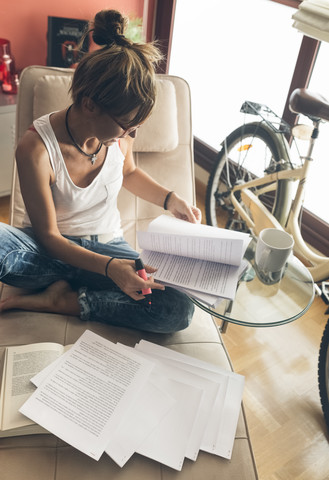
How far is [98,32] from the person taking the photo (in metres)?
1.03

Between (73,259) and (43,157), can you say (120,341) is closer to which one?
(73,259)

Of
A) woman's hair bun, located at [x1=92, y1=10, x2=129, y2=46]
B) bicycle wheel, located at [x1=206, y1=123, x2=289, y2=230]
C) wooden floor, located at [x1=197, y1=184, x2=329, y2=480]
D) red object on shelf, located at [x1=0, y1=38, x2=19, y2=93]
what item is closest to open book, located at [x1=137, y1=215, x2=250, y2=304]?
woman's hair bun, located at [x1=92, y1=10, x2=129, y2=46]

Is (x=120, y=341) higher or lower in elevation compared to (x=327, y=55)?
lower

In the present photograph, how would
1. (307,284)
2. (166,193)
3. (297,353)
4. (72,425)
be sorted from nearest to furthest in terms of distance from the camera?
(72,425) → (307,284) → (166,193) → (297,353)

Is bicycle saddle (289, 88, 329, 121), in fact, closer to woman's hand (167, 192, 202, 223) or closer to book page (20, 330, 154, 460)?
woman's hand (167, 192, 202, 223)

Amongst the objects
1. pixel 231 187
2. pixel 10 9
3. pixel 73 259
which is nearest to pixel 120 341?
pixel 73 259

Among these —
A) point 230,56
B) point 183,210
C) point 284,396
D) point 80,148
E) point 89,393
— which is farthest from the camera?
point 230,56

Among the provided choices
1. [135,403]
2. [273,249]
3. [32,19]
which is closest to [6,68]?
[32,19]

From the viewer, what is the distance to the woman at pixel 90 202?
0.98 meters

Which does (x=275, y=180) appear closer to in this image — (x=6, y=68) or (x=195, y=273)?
(x=195, y=273)

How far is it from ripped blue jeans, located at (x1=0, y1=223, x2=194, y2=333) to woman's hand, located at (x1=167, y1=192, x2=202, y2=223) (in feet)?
0.80

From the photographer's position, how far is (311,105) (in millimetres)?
1540

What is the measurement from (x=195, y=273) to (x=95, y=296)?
0.30 m

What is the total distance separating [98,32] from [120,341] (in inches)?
30.5
